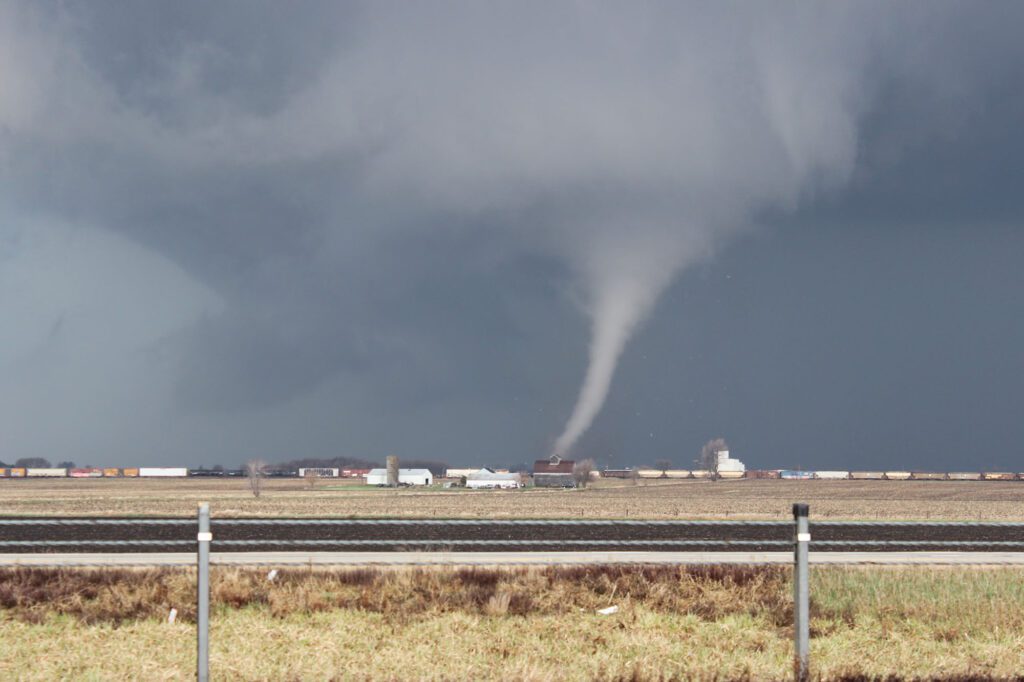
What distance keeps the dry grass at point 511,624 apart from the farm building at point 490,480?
452 feet

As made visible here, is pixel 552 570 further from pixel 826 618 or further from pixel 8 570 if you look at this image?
pixel 8 570

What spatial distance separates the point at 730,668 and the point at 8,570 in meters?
11.8

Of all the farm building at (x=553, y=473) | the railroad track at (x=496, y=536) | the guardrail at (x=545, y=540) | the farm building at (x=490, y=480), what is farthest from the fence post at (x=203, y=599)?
the farm building at (x=553, y=473)

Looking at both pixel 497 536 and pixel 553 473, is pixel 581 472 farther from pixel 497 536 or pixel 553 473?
pixel 497 536

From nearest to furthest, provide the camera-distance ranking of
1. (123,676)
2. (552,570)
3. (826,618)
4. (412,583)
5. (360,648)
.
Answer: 1. (123,676)
2. (360,648)
3. (826,618)
4. (412,583)
5. (552,570)

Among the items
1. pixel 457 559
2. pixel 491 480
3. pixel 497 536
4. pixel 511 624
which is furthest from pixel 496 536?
pixel 491 480

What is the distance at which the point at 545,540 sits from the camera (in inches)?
1273

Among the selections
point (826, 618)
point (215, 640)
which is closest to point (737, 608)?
point (826, 618)

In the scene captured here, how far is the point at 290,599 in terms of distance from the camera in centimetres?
1400

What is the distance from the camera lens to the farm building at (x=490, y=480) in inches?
6093

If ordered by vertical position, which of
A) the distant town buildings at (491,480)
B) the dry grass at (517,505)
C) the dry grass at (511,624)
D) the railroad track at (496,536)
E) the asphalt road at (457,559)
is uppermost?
the distant town buildings at (491,480)

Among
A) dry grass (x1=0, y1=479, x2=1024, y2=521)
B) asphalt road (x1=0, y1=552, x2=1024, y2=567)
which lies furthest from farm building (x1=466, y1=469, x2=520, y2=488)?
asphalt road (x1=0, y1=552, x2=1024, y2=567)

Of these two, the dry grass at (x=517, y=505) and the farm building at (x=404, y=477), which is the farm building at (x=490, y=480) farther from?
the dry grass at (x=517, y=505)

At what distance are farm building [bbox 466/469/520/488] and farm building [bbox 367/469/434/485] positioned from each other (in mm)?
10507
